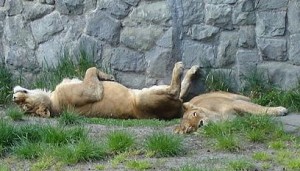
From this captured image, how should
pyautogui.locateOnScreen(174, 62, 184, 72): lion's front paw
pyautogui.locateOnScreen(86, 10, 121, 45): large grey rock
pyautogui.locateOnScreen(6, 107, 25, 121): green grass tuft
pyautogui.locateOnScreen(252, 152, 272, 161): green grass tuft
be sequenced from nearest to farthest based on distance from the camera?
pyautogui.locateOnScreen(252, 152, 272, 161): green grass tuft → pyautogui.locateOnScreen(6, 107, 25, 121): green grass tuft → pyautogui.locateOnScreen(174, 62, 184, 72): lion's front paw → pyautogui.locateOnScreen(86, 10, 121, 45): large grey rock

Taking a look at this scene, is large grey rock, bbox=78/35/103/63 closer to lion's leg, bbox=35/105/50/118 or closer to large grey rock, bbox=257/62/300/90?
lion's leg, bbox=35/105/50/118

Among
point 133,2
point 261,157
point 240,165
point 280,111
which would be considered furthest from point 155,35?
point 240,165

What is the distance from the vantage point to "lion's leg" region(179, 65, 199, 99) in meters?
9.88

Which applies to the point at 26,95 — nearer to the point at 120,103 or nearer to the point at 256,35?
the point at 120,103

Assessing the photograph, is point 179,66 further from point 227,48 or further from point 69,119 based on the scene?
point 69,119

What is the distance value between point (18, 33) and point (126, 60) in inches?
70.5

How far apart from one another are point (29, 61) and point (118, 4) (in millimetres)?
1659

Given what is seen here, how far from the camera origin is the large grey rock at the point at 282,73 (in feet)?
31.2

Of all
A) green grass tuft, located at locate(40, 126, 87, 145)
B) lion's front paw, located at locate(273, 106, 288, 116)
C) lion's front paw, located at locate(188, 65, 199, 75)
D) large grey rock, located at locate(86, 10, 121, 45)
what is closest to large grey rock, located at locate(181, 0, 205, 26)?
lion's front paw, located at locate(188, 65, 199, 75)

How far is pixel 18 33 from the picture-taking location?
11.3m

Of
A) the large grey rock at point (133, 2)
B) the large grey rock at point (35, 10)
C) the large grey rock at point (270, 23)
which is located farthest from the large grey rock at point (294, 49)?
the large grey rock at point (35, 10)

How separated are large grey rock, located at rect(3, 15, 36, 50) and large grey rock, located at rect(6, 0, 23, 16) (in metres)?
0.07

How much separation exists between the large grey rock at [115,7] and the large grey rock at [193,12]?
804 mm

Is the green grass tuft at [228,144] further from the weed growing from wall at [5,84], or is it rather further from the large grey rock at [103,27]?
the weed growing from wall at [5,84]
